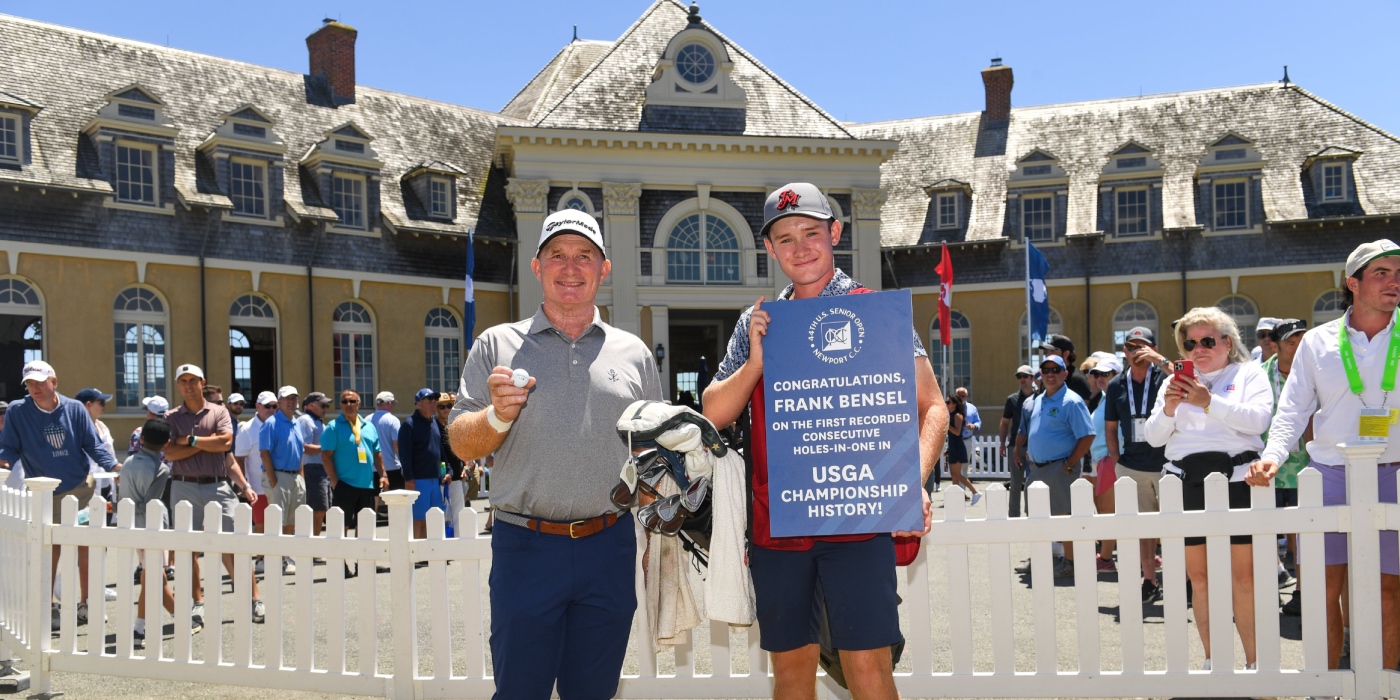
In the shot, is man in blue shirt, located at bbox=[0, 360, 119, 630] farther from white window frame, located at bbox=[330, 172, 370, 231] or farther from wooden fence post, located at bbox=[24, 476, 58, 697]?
white window frame, located at bbox=[330, 172, 370, 231]

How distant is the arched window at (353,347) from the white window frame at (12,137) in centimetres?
659

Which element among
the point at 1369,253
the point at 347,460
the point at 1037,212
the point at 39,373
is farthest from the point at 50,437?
the point at 1037,212

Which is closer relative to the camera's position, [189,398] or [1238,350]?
[1238,350]

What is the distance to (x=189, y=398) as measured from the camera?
8125 mm

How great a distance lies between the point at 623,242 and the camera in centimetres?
2447

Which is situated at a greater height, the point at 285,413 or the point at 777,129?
the point at 777,129

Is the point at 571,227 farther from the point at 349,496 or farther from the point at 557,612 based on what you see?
the point at 349,496

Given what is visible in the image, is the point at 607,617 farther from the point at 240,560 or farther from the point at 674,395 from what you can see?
the point at 674,395

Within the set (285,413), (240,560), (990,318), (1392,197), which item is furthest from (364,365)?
(1392,197)

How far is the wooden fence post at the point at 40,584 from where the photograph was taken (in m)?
5.61

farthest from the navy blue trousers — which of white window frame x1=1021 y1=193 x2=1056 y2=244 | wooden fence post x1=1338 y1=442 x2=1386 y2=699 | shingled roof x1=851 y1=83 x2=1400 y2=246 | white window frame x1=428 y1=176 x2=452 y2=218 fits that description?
white window frame x1=1021 y1=193 x2=1056 y2=244

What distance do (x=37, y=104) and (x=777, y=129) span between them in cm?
1557

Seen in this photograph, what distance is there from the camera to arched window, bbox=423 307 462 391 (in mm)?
24578

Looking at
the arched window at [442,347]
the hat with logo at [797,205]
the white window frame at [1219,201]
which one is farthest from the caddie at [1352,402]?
the white window frame at [1219,201]
